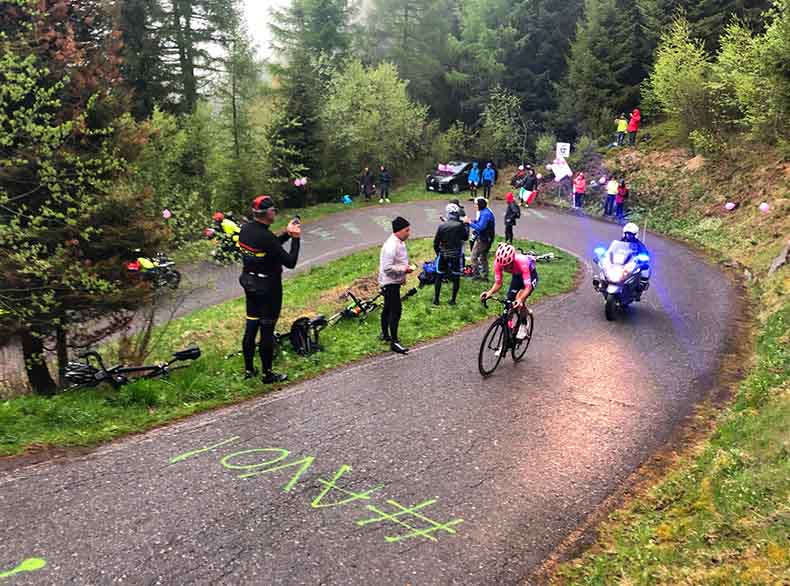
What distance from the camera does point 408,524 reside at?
5.14 meters

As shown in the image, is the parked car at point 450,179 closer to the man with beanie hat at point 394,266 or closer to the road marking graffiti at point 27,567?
the man with beanie hat at point 394,266

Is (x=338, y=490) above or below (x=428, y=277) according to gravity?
below

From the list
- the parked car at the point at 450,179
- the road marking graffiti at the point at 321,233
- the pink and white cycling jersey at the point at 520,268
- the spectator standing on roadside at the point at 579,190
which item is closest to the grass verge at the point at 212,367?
the pink and white cycling jersey at the point at 520,268

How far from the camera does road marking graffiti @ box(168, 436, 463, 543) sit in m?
5.12

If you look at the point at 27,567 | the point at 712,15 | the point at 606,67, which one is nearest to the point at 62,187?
the point at 27,567

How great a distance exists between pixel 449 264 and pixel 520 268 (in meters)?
4.39

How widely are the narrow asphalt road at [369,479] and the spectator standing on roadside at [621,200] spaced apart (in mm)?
17042

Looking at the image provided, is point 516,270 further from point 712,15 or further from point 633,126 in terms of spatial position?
point 712,15

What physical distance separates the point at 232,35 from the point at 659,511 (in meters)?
30.4

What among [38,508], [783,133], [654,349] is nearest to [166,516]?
[38,508]

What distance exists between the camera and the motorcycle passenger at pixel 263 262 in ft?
24.2

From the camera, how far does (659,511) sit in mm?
5371

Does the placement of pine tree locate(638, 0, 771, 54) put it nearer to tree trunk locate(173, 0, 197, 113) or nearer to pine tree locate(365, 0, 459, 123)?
pine tree locate(365, 0, 459, 123)

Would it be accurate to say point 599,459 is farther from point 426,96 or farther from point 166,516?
point 426,96
